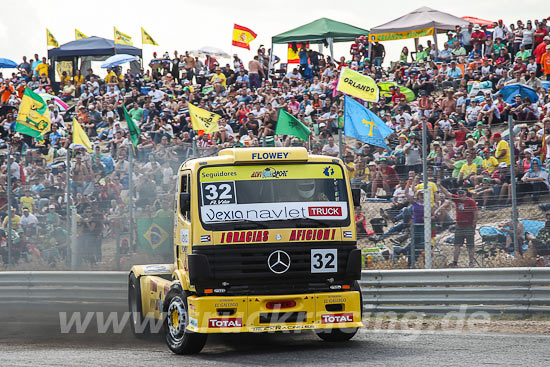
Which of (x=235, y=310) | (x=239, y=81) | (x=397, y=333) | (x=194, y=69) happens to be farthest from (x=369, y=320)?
(x=194, y=69)

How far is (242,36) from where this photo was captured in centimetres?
3083

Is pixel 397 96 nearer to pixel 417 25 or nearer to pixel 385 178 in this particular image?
pixel 417 25

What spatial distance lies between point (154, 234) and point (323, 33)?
42.9 feet

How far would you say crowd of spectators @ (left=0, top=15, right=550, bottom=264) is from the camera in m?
14.0

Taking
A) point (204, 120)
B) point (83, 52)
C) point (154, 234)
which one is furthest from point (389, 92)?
point (83, 52)

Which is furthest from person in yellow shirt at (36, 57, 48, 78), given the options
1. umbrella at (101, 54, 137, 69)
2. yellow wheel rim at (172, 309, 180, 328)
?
yellow wheel rim at (172, 309, 180, 328)

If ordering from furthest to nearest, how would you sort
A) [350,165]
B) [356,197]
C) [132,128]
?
1. [132,128]
2. [350,165]
3. [356,197]

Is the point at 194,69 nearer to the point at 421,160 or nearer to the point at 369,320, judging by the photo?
the point at 421,160

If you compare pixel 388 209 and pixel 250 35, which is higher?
pixel 250 35

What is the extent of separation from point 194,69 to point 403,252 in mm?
17153

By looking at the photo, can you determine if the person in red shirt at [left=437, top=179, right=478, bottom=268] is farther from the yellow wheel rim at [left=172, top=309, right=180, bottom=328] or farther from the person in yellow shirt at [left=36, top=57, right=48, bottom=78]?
the person in yellow shirt at [left=36, top=57, right=48, bottom=78]

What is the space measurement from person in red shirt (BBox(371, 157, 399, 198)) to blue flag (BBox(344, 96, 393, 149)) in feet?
2.13

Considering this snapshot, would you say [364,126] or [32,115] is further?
[32,115]

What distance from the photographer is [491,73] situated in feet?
68.6
